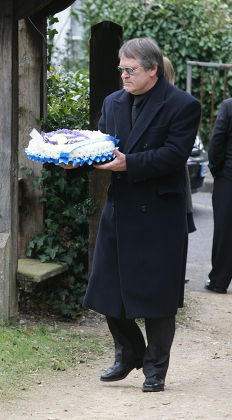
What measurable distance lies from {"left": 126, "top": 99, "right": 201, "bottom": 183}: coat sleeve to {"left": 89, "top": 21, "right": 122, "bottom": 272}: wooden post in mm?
1702

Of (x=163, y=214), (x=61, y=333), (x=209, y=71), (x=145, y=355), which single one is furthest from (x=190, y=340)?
(x=209, y=71)

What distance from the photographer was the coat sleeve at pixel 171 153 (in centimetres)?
429

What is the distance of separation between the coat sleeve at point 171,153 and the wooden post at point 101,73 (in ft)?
5.58

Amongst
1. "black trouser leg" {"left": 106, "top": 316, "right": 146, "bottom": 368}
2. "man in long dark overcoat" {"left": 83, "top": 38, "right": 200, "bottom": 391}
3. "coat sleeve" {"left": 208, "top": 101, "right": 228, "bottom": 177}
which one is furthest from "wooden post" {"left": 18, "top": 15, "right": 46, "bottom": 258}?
"coat sleeve" {"left": 208, "top": 101, "right": 228, "bottom": 177}

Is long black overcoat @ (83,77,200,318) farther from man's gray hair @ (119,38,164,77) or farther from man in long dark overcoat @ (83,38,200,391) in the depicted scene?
man's gray hair @ (119,38,164,77)

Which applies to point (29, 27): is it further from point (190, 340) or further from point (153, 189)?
point (190, 340)

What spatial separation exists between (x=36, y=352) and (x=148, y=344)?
35.4 inches

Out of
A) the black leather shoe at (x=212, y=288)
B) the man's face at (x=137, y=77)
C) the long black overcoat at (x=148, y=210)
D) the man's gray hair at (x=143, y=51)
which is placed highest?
the man's gray hair at (x=143, y=51)

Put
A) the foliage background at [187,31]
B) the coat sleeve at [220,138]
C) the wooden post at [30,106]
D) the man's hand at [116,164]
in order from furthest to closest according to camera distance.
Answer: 1. the foliage background at [187,31]
2. the coat sleeve at [220,138]
3. the wooden post at [30,106]
4. the man's hand at [116,164]

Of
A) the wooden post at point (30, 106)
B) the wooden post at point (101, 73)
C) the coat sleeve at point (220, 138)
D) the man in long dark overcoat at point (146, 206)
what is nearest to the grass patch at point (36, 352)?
the man in long dark overcoat at point (146, 206)

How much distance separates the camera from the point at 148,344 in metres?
4.58

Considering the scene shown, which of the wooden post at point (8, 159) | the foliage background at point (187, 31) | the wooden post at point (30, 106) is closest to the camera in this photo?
the wooden post at point (8, 159)

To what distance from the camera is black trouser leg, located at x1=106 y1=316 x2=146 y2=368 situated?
4.66 metres

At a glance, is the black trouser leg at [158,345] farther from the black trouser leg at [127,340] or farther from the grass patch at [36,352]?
the grass patch at [36,352]
